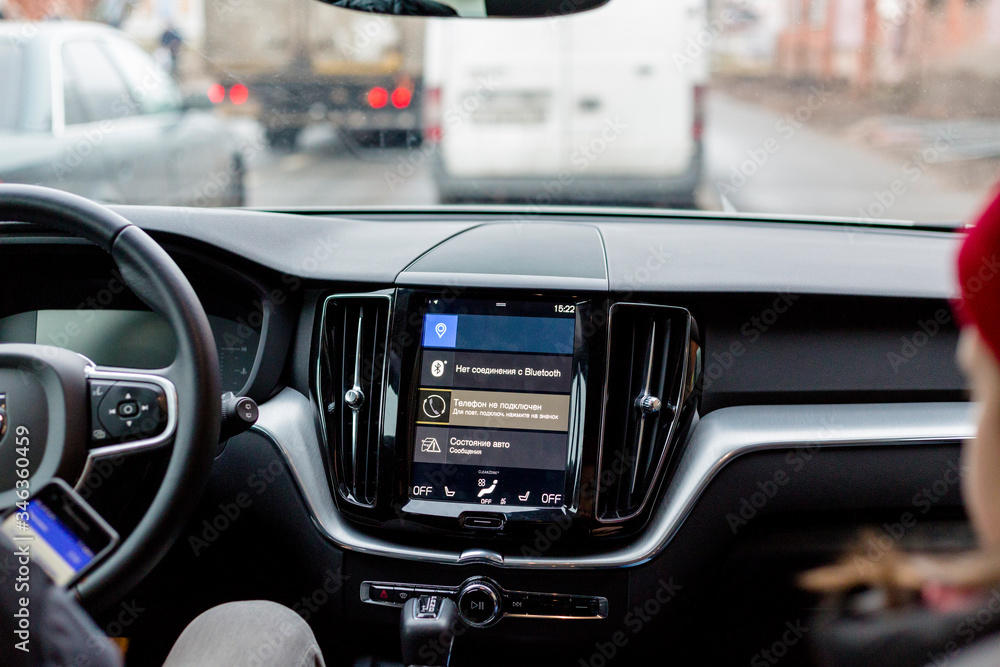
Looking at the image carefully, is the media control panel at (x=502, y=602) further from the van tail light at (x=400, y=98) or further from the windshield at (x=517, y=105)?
the van tail light at (x=400, y=98)

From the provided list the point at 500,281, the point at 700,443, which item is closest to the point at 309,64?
the point at 500,281

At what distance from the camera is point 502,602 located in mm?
2203

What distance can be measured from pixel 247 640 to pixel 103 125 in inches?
146

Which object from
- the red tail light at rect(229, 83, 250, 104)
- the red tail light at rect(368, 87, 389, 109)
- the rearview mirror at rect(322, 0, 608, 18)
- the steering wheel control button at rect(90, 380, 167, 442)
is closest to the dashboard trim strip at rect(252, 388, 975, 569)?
the steering wheel control button at rect(90, 380, 167, 442)

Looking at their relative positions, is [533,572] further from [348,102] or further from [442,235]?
[348,102]

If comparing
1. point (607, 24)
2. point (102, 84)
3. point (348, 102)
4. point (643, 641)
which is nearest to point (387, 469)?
point (643, 641)

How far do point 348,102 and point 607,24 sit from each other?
11.5 feet

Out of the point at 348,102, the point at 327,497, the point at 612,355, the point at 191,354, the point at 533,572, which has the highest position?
the point at 348,102

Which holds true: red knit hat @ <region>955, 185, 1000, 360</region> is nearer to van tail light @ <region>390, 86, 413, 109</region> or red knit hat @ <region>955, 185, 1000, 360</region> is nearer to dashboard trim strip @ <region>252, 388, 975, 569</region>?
dashboard trim strip @ <region>252, 388, 975, 569</region>

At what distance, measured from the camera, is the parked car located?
4032mm

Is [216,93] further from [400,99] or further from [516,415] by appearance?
[516,415]

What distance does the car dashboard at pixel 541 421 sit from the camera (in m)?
2.16

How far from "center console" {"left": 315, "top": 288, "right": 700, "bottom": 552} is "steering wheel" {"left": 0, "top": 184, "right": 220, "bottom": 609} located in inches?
23.4

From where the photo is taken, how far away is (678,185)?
4.84 metres
